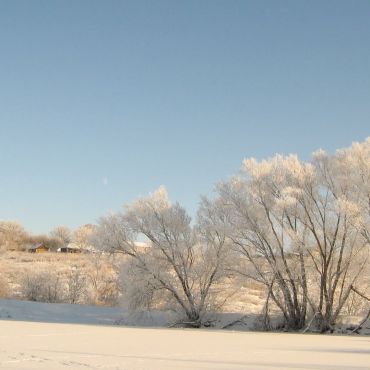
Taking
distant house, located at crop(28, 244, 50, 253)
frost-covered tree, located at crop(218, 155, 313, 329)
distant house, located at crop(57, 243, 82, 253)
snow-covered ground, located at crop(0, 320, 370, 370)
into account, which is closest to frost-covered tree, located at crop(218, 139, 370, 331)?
frost-covered tree, located at crop(218, 155, 313, 329)

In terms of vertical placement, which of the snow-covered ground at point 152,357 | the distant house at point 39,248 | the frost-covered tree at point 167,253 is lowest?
the snow-covered ground at point 152,357

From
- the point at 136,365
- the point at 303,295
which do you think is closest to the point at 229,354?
the point at 136,365

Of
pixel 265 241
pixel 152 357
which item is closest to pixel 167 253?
pixel 265 241

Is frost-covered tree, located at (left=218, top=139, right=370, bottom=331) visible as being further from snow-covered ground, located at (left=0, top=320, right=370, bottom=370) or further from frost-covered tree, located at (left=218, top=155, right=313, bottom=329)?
snow-covered ground, located at (left=0, top=320, right=370, bottom=370)

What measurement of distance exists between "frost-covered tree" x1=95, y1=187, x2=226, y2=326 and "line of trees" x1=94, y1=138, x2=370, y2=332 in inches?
2.0

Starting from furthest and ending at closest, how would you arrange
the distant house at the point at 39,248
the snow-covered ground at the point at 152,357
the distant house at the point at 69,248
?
the distant house at the point at 69,248
the distant house at the point at 39,248
the snow-covered ground at the point at 152,357

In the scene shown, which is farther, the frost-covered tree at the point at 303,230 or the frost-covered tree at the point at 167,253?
the frost-covered tree at the point at 167,253

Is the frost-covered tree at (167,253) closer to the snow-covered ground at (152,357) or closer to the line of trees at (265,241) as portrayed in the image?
the line of trees at (265,241)

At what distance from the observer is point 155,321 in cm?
2800

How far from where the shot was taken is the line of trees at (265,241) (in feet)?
79.0

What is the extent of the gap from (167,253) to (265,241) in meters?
5.03

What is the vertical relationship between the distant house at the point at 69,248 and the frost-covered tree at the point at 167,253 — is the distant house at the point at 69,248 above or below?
above

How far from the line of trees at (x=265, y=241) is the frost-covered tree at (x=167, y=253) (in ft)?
0.17

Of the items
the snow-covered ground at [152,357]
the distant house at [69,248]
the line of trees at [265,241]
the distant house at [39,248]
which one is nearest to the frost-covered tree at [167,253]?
the line of trees at [265,241]
